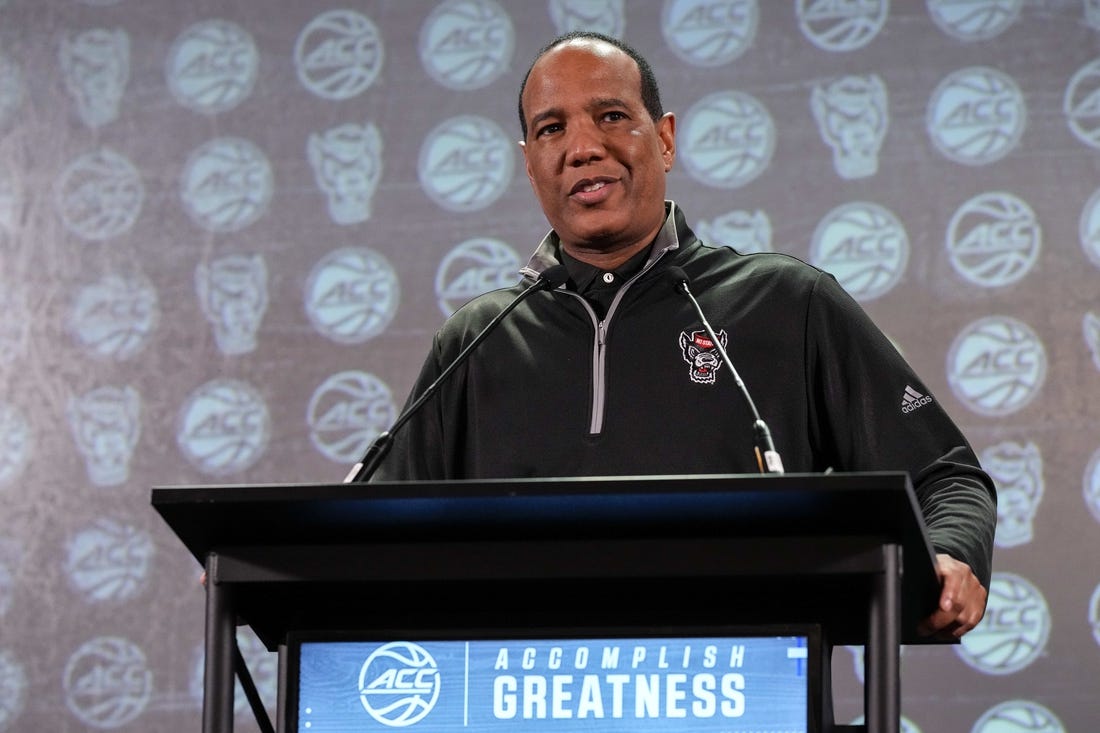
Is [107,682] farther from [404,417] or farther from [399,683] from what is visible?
[399,683]

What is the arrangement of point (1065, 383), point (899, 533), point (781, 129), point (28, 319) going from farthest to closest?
point (28, 319)
point (781, 129)
point (1065, 383)
point (899, 533)

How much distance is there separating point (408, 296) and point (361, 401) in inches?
10.6

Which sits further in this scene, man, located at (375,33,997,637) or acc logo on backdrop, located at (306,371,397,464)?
acc logo on backdrop, located at (306,371,397,464)

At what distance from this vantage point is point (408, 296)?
3439 mm

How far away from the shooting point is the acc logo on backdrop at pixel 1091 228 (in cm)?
317

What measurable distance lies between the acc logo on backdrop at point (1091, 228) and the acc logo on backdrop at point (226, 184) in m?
1.87

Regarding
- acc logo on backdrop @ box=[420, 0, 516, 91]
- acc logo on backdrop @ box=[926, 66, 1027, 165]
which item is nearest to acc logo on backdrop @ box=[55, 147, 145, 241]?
acc logo on backdrop @ box=[420, 0, 516, 91]

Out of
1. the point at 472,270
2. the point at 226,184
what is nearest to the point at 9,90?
the point at 226,184

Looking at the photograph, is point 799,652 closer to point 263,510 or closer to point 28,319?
point 263,510

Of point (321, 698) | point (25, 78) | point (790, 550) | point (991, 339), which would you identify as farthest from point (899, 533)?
point (25, 78)

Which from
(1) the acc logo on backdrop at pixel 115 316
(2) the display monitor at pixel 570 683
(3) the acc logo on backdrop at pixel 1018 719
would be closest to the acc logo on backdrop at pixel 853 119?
(3) the acc logo on backdrop at pixel 1018 719

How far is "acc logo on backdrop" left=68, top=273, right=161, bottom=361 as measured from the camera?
140 inches

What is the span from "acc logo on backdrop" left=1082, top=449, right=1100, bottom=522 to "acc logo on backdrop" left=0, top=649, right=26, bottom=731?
7.95 ft

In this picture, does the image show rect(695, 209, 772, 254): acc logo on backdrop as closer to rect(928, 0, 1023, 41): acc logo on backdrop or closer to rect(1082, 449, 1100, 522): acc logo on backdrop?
rect(928, 0, 1023, 41): acc logo on backdrop
